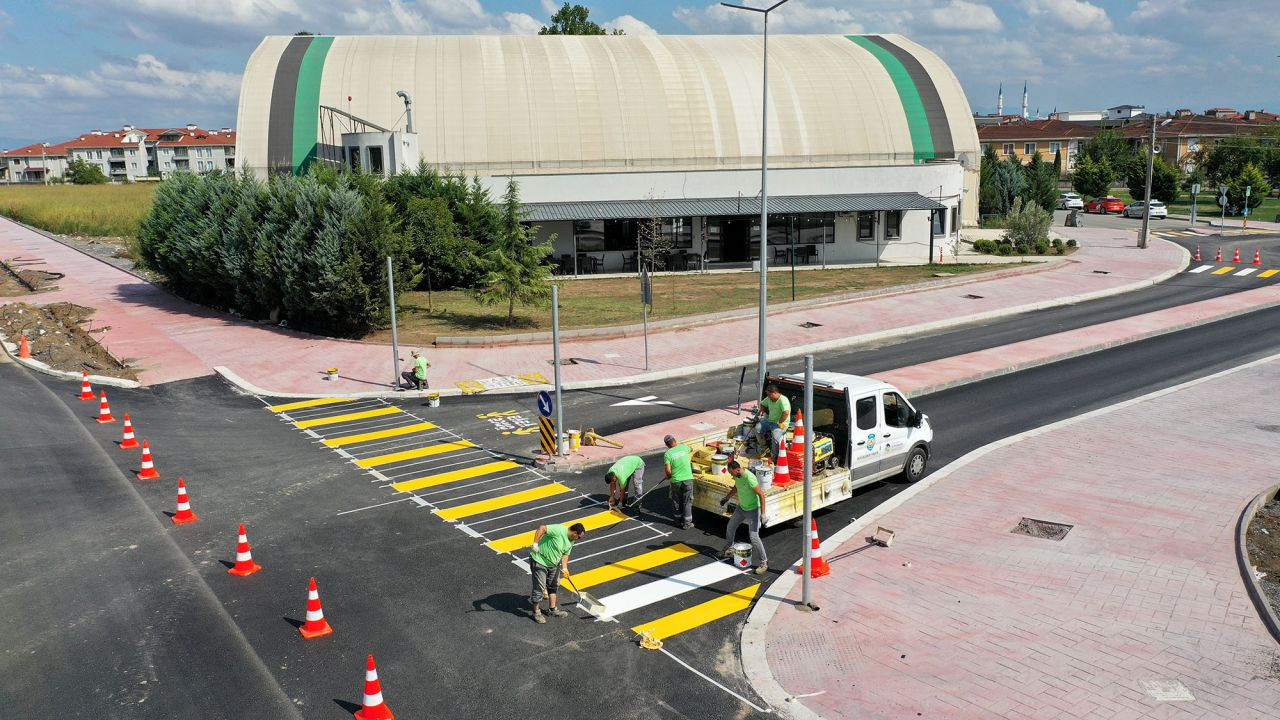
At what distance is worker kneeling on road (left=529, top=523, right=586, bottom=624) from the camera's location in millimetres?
11102

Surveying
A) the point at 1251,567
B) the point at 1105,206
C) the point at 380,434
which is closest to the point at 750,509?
the point at 1251,567

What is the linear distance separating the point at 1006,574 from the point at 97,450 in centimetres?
1719

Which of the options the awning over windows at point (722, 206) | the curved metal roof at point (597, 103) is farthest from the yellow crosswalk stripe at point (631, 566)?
the curved metal roof at point (597, 103)

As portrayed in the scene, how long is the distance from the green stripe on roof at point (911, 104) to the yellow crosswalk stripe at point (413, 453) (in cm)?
4270

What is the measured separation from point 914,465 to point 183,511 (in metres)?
12.6

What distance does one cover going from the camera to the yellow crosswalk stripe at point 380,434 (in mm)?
19484

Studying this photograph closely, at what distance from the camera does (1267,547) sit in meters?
12.9

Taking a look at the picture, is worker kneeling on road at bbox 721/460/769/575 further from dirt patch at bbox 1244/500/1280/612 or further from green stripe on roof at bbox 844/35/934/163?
green stripe on roof at bbox 844/35/934/163

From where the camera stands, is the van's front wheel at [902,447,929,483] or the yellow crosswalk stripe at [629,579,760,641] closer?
the yellow crosswalk stripe at [629,579,760,641]

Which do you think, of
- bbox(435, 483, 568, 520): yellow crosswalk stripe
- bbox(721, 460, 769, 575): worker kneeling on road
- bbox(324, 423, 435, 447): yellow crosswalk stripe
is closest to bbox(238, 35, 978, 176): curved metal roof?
bbox(324, 423, 435, 447): yellow crosswalk stripe

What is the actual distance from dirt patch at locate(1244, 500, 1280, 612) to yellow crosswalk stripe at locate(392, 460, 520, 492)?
12.1 m

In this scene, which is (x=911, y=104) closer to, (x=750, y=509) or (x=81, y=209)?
(x=750, y=509)

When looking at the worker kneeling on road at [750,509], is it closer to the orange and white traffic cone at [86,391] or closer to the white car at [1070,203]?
the orange and white traffic cone at [86,391]

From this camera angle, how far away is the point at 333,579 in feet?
40.9
